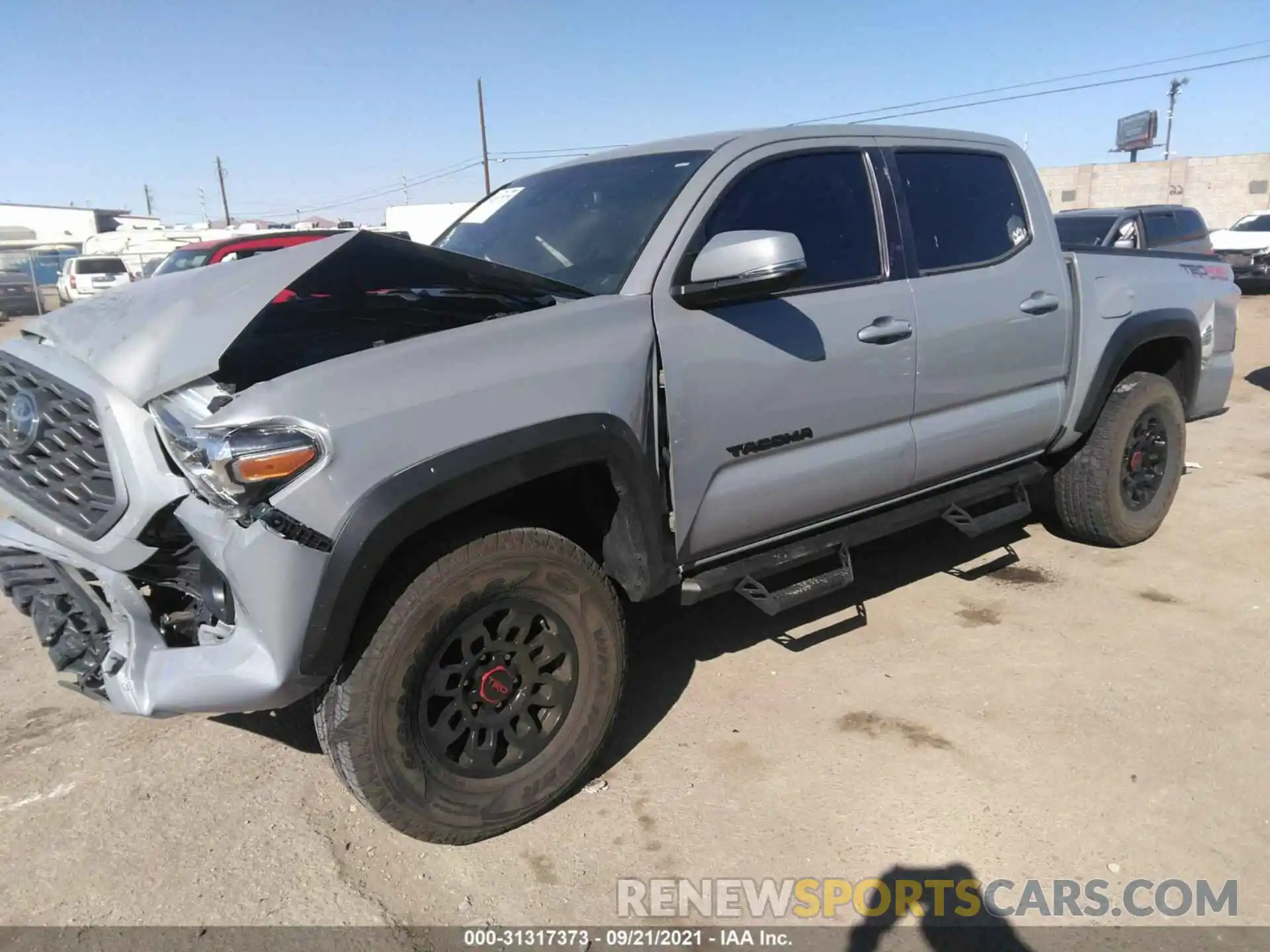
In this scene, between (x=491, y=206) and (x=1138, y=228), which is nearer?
(x=491, y=206)

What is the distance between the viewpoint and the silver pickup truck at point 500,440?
7.44ft

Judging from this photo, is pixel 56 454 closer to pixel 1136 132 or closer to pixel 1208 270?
pixel 1208 270

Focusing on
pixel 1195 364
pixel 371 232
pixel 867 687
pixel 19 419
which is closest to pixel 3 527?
pixel 19 419

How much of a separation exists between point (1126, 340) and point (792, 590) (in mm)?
2376

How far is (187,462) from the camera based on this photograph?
7.34 feet

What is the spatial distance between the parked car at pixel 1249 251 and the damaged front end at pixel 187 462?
1956 centimetres

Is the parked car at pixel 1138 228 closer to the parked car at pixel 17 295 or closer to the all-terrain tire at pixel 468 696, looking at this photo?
the all-terrain tire at pixel 468 696

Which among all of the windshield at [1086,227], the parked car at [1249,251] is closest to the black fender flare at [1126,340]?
→ the windshield at [1086,227]

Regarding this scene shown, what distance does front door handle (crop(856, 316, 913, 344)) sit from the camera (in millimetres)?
3338

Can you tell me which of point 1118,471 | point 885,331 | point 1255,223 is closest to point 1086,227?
point 1118,471

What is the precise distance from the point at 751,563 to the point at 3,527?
2383mm

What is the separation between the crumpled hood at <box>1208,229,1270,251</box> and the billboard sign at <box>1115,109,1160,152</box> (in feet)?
137

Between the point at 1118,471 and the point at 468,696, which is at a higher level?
the point at 468,696

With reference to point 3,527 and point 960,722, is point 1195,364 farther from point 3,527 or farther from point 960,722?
point 3,527
